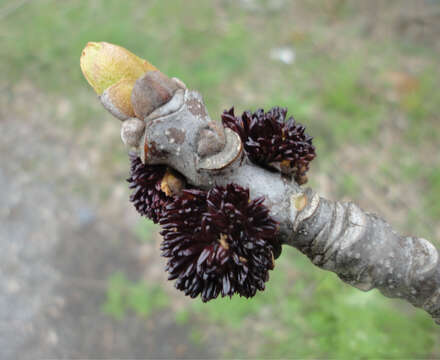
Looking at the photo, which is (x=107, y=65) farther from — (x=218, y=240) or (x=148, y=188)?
(x=218, y=240)

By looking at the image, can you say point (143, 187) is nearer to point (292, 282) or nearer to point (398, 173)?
point (292, 282)

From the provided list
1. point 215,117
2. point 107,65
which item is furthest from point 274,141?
point 215,117

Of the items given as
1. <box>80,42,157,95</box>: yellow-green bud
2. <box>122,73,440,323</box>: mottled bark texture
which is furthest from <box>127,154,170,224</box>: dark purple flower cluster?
<box>80,42,157,95</box>: yellow-green bud

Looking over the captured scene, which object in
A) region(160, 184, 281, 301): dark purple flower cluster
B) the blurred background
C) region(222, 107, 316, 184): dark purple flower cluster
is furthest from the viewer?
the blurred background

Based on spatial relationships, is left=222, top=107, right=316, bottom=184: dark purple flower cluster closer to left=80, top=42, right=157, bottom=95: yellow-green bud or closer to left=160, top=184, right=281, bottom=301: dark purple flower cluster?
left=160, top=184, right=281, bottom=301: dark purple flower cluster

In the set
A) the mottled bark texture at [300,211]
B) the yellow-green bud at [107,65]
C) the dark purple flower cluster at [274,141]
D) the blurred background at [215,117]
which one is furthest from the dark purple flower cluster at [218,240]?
the blurred background at [215,117]

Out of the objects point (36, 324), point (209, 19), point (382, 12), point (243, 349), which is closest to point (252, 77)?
point (209, 19)
